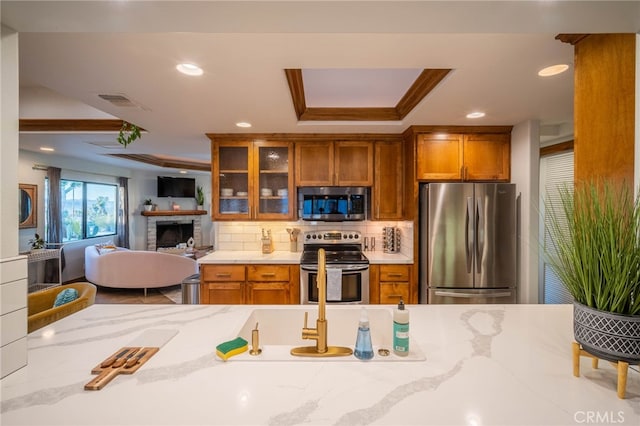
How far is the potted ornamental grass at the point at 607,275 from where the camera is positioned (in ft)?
2.79

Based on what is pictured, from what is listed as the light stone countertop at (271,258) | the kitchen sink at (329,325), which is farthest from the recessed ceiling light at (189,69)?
the light stone countertop at (271,258)

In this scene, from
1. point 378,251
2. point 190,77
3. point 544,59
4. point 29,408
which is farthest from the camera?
point 378,251

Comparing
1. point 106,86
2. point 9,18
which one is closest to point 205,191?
point 106,86

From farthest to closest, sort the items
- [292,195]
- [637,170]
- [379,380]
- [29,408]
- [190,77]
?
[292,195] < [190,77] < [637,170] < [379,380] < [29,408]

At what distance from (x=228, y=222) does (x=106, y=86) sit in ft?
6.28

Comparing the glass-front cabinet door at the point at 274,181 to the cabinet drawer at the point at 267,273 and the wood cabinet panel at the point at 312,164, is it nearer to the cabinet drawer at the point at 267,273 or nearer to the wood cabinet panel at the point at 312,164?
the wood cabinet panel at the point at 312,164

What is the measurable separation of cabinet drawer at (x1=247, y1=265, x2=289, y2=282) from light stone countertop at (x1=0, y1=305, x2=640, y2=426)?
1803 millimetres

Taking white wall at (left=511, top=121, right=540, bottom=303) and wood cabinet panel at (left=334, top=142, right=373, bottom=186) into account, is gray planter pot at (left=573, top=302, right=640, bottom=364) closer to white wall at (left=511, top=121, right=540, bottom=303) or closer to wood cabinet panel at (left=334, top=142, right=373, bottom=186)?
white wall at (left=511, top=121, right=540, bottom=303)

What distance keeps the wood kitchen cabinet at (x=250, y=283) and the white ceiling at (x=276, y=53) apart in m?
1.45

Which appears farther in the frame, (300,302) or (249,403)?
(300,302)

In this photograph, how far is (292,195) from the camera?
11.0 feet

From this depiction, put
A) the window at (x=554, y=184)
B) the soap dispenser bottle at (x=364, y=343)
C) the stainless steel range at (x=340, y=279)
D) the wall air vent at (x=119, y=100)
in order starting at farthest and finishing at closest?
the window at (x=554, y=184)
the stainless steel range at (x=340, y=279)
the wall air vent at (x=119, y=100)
the soap dispenser bottle at (x=364, y=343)

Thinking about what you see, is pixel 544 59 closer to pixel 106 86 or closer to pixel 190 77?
pixel 190 77

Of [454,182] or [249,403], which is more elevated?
[454,182]
